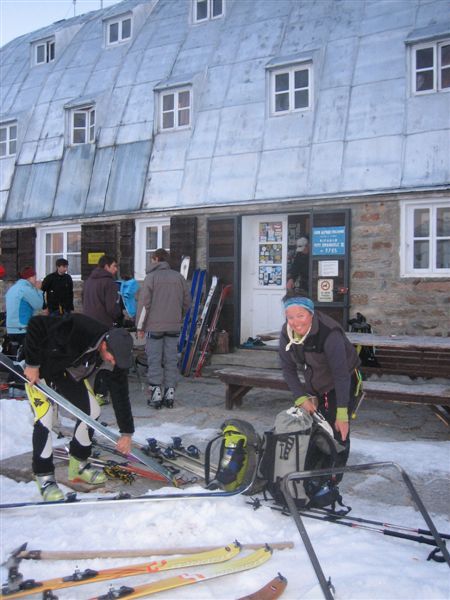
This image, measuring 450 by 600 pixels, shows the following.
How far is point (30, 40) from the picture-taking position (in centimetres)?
1633

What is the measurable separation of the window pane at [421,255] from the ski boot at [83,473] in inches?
258

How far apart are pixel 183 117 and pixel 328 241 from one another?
440 centimetres

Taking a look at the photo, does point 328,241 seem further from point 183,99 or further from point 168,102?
point 168,102

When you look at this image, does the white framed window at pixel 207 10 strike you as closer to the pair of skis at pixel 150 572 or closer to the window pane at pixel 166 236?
the window pane at pixel 166 236

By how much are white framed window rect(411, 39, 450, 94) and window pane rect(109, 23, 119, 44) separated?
7.61 metres

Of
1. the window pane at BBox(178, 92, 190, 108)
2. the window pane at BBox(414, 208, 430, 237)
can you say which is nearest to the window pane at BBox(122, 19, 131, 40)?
the window pane at BBox(178, 92, 190, 108)

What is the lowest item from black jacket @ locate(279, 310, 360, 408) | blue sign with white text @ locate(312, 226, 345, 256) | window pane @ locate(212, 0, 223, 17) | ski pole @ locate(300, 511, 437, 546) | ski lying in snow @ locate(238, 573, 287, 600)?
ski lying in snow @ locate(238, 573, 287, 600)

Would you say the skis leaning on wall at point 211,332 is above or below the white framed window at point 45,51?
below

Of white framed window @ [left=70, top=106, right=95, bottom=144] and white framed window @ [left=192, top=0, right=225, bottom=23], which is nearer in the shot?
white framed window @ [left=192, top=0, right=225, bottom=23]

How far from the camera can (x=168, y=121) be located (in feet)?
41.3

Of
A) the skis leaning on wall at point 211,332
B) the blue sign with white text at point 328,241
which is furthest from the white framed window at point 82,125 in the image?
the blue sign with white text at point 328,241

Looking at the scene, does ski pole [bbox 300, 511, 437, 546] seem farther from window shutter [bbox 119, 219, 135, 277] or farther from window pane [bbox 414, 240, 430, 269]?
window shutter [bbox 119, 219, 135, 277]

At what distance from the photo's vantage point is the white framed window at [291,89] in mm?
10977

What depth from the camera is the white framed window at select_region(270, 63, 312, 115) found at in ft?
36.0
